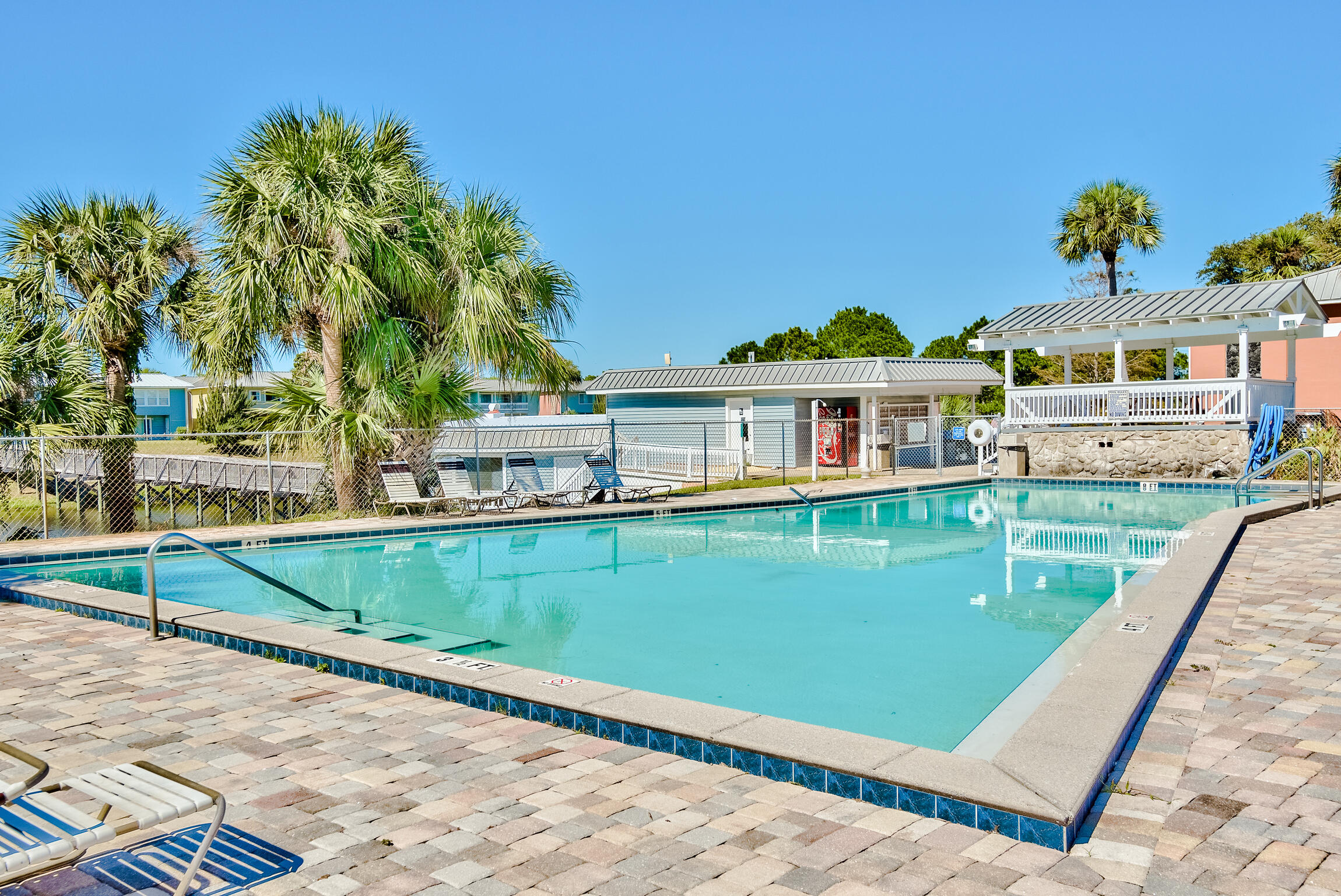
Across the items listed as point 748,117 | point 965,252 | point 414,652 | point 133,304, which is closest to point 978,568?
point 414,652

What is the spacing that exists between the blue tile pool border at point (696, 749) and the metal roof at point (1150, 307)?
18887 mm

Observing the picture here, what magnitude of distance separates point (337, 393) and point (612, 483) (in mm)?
4384

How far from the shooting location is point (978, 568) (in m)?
10.1

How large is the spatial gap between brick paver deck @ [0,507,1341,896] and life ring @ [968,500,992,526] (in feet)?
29.2

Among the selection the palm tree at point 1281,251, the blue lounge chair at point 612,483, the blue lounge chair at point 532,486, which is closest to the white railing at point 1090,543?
the blue lounge chair at point 612,483

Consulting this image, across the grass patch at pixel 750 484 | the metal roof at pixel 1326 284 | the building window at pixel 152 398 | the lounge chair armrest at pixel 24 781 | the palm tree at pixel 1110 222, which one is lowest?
the grass patch at pixel 750 484

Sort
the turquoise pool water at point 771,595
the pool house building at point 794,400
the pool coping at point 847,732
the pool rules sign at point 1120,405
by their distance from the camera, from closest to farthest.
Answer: the pool coping at point 847,732 → the turquoise pool water at point 771,595 → the pool rules sign at point 1120,405 → the pool house building at point 794,400

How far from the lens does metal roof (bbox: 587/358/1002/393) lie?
79.8ft

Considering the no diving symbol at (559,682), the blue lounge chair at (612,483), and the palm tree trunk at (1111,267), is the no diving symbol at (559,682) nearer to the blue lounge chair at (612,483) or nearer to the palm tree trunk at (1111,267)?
the blue lounge chair at (612,483)

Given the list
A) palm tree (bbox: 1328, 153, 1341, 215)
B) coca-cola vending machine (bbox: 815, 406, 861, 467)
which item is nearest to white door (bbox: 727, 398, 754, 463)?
coca-cola vending machine (bbox: 815, 406, 861, 467)

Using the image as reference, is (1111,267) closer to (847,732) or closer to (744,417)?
(744,417)

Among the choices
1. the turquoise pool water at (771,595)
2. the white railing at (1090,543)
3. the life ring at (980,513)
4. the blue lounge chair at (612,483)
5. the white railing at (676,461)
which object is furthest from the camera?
the white railing at (676,461)

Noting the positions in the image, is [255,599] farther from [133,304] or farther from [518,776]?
[133,304]

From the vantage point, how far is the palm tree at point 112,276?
16.1 meters
